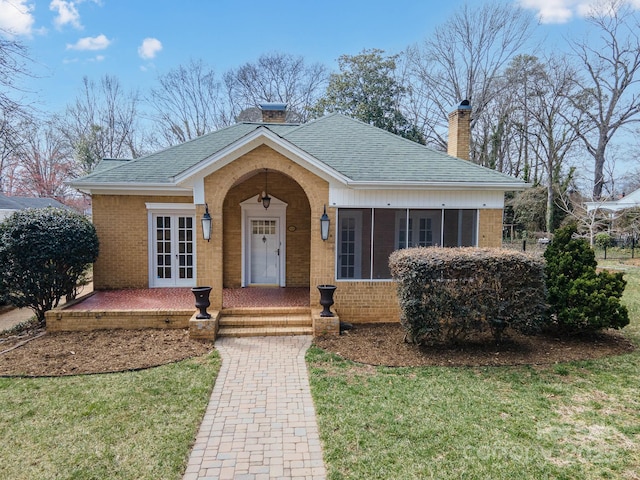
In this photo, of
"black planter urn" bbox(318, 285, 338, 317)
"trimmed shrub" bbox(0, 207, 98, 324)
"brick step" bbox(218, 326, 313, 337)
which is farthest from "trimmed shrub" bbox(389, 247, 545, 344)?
"trimmed shrub" bbox(0, 207, 98, 324)

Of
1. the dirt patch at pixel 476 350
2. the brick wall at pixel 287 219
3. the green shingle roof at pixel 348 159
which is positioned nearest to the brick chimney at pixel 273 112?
the green shingle roof at pixel 348 159

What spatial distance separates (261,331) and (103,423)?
3.72 m

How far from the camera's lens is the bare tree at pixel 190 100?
31609 mm

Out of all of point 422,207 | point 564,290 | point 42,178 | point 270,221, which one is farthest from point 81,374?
point 42,178

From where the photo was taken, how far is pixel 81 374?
5980 mm

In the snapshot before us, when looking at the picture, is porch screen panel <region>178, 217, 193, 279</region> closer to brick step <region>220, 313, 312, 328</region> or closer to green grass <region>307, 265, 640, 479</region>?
brick step <region>220, 313, 312, 328</region>

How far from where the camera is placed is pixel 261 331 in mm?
7953

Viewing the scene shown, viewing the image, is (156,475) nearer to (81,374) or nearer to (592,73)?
(81,374)

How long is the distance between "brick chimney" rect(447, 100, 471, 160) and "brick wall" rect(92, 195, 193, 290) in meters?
8.30

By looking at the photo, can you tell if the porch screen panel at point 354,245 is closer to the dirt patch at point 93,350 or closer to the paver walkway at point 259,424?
the paver walkway at point 259,424

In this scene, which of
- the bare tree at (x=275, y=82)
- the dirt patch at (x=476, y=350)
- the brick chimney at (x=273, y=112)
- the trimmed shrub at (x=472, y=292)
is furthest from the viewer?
the bare tree at (x=275, y=82)

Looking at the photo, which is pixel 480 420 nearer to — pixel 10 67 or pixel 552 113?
pixel 10 67

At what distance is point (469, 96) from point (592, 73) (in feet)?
28.1

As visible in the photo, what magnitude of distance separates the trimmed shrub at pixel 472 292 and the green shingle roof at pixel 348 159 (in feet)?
9.17
